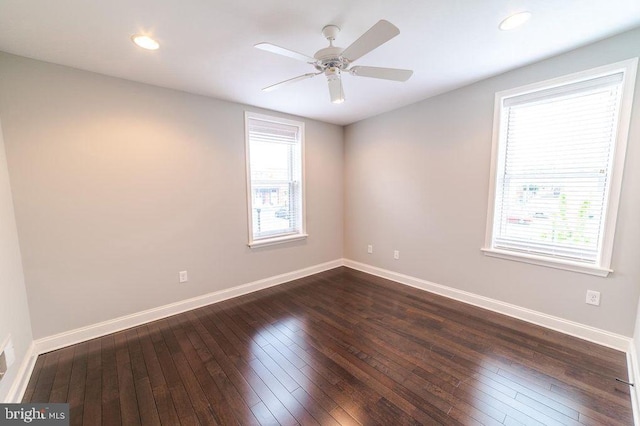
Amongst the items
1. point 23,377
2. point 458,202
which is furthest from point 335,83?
point 23,377

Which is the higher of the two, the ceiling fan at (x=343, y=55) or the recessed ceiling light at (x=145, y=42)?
the recessed ceiling light at (x=145, y=42)

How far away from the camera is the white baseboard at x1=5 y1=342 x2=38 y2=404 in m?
1.57

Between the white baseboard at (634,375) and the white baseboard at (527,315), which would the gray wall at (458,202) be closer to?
the white baseboard at (527,315)

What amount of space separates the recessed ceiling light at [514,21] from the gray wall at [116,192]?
2616mm

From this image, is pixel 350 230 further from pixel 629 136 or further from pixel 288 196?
pixel 629 136

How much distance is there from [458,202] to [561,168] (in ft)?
3.00

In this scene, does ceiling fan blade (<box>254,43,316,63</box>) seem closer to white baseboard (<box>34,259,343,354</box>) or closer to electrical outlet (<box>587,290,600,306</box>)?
white baseboard (<box>34,259,343,354</box>)

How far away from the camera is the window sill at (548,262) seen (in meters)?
2.09

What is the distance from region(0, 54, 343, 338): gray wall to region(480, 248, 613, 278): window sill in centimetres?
282

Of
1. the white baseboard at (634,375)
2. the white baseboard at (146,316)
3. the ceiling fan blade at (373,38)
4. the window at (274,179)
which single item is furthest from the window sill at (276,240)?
the white baseboard at (634,375)

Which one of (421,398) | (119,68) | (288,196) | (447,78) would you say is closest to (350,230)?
(288,196)

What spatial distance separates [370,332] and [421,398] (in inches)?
30.8

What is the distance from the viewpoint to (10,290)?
1.70 metres

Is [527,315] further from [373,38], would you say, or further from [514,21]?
[373,38]
